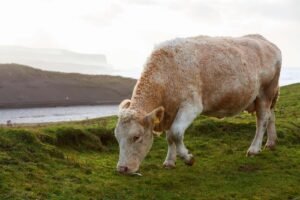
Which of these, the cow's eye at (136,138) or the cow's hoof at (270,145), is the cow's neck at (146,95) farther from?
the cow's hoof at (270,145)

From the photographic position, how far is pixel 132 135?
923cm

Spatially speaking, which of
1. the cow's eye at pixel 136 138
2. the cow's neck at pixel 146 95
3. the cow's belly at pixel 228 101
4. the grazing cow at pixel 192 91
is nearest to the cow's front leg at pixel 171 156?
the grazing cow at pixel 192 91

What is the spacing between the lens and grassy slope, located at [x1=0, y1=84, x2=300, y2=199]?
8.52 meters

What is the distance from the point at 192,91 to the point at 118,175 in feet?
7.69

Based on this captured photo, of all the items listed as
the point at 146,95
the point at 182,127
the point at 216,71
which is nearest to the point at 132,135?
the point at 146,95

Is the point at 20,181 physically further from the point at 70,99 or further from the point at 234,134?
the point at 70,99

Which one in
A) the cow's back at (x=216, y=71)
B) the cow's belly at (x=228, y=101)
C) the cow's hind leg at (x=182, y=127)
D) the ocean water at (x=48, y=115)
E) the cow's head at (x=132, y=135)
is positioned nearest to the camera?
the cow's head at (x=132, y=135)

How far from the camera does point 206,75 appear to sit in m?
11.0

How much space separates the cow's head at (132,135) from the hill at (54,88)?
6397 centimetres

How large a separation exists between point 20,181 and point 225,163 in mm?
4875

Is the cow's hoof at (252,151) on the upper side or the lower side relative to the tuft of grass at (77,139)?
lower

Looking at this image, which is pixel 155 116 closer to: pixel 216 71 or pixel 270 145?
pixel 216 71

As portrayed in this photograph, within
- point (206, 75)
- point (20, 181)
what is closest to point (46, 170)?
point (20, 181)

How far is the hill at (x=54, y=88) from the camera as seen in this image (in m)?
77.4
